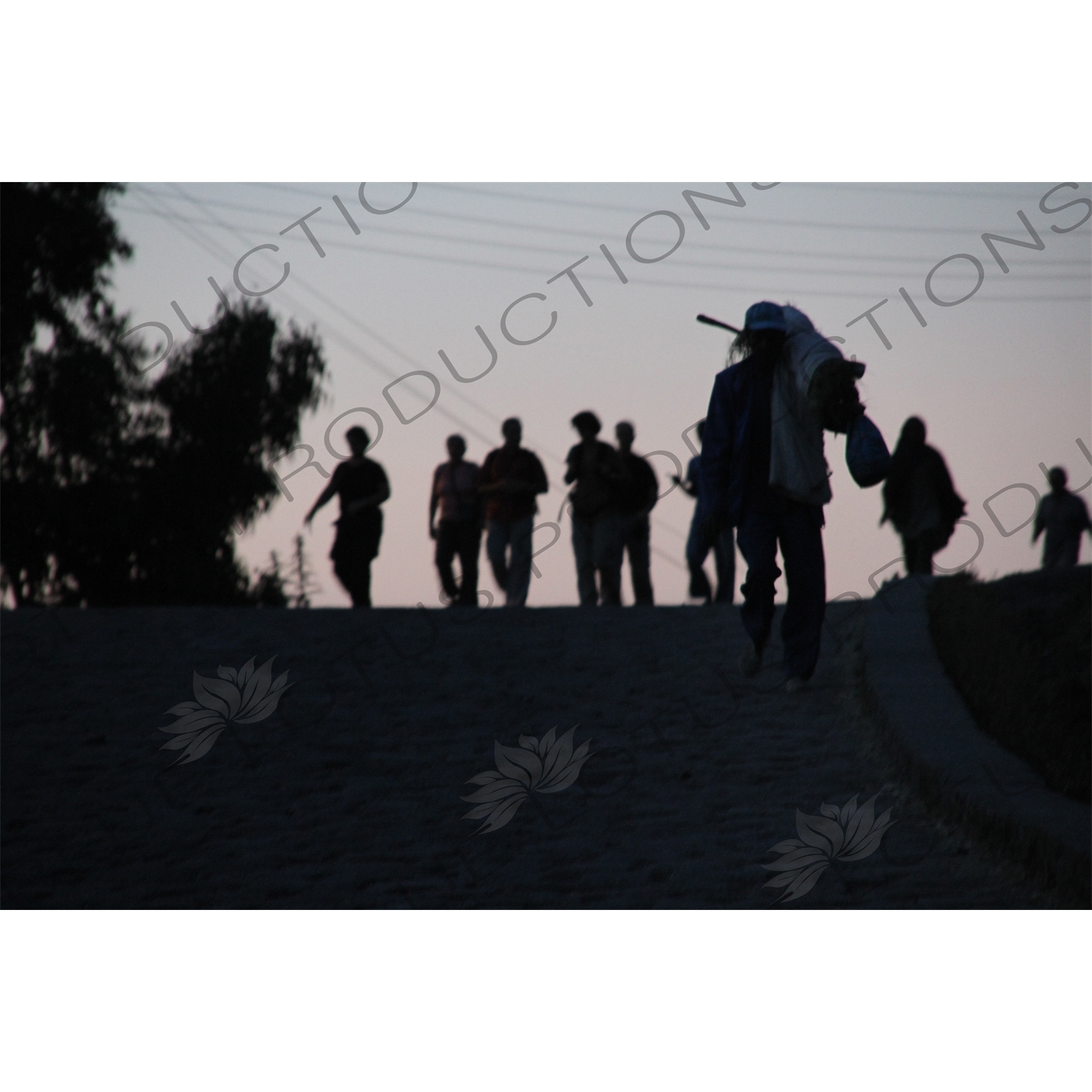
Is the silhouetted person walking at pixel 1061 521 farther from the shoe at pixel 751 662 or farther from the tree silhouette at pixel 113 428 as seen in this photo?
the tree silhouette at pixel 113 428

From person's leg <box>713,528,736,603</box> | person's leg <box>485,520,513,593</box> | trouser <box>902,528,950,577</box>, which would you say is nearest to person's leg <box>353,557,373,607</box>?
person's leg <box>485,520,513,593</box>

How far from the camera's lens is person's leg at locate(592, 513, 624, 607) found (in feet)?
38.5

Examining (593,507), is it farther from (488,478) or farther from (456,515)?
(456,515)

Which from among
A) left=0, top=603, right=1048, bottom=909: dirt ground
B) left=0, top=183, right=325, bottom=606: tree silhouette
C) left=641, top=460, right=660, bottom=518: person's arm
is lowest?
left=0, top=603, right=1048, bottom=909: dirt ground

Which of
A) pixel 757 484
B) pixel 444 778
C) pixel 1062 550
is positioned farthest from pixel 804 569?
pixel 1062 550

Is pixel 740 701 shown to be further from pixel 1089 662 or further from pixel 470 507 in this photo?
pixel 470 507

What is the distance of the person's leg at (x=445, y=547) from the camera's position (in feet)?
39.0

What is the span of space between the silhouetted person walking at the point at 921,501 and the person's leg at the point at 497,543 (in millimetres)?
3046

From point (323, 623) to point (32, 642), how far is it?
6.54 ft

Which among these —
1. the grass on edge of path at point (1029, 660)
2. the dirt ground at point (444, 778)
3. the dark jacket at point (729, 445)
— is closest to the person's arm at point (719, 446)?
the dark jacket at point (729, 445)

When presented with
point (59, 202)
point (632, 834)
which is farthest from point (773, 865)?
point (59, 202)

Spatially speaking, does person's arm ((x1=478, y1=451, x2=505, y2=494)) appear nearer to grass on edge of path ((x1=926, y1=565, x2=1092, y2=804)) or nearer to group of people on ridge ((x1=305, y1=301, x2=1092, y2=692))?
group of people on ridge ((x1=305, y1=301, x2=1092, y2=692))

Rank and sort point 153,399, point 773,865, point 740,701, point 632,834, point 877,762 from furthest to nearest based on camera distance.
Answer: point 153,399 < point 740,701 < point 877,762 < point 632,834 < point 773,865

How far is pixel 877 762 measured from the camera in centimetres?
682
